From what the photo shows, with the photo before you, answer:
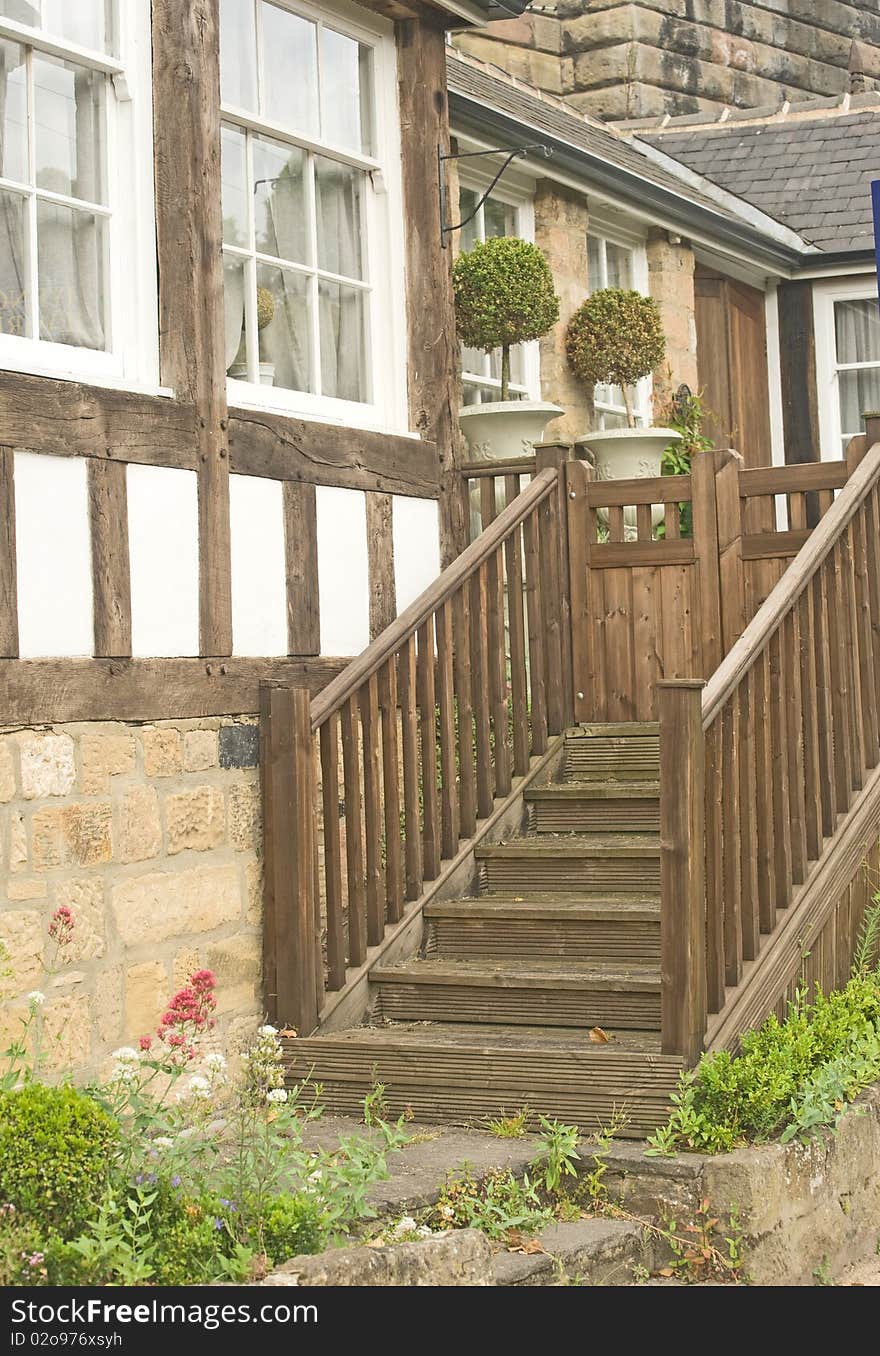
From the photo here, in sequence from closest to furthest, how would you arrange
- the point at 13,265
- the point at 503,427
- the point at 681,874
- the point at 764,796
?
1. the point at 681,874
2. the point at 13,265
3. the point at 764,796
4. the point at 503,427

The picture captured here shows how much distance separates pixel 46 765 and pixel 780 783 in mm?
2451

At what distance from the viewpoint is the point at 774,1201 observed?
4.80 meters

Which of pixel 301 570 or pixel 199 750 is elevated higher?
pixel 301 570

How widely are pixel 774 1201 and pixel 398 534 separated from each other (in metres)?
3.16

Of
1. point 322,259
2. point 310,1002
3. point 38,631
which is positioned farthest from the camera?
point 322,259

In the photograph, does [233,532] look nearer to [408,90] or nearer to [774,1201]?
[408,90]

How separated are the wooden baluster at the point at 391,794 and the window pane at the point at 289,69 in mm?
2213

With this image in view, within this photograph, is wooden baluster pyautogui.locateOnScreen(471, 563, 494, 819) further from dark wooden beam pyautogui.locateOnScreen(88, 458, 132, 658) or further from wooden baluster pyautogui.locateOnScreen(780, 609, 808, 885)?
dark wooden beam pyautogui.locateOnScreen(88, 458, 132, 658)

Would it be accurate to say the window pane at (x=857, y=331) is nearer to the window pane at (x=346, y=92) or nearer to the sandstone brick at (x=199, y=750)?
the window pane at (x=346, y=92)

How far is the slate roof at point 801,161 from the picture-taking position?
1302 centimetres

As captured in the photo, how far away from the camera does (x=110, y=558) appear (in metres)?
5.46

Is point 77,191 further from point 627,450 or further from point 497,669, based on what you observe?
point 627,450

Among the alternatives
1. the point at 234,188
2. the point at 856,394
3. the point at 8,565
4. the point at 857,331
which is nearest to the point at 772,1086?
the point at 8,565
